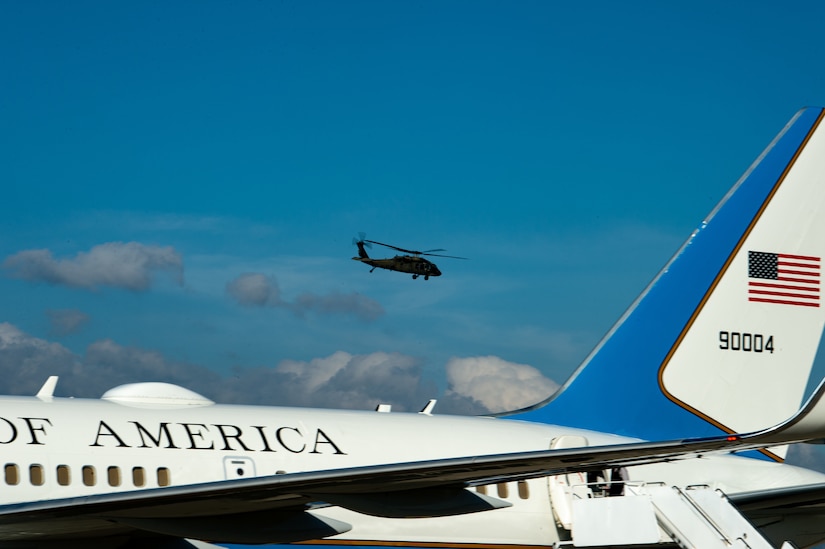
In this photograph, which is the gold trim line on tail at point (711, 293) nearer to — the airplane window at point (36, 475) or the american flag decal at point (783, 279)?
the american flag decal at point (783, 279)

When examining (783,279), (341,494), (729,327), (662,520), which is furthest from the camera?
(783,279)

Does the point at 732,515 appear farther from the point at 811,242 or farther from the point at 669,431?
the point at 811,242

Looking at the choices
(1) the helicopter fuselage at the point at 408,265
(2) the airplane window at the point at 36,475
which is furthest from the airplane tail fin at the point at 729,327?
(1) the helicopter fuselage at the point at 408,265

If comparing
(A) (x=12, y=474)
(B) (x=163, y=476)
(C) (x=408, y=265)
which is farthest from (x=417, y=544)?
(C) (x=408, y=265)

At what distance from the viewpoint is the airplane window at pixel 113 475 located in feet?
39.4

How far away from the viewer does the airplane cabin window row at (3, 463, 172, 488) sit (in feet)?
37.8

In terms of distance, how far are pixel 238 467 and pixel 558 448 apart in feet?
11.7

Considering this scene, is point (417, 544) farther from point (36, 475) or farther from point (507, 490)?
point (36, 475)

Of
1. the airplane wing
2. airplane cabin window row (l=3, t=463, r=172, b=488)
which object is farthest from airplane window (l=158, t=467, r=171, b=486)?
the airplane wing

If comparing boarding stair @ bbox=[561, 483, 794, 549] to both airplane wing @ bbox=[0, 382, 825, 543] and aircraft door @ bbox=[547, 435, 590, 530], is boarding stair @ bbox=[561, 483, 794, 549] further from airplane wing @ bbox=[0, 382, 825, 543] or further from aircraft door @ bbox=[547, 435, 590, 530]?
aircraft door @ bbox=[547, 435, 590, 530]

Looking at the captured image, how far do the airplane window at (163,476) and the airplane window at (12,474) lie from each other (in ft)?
4.88

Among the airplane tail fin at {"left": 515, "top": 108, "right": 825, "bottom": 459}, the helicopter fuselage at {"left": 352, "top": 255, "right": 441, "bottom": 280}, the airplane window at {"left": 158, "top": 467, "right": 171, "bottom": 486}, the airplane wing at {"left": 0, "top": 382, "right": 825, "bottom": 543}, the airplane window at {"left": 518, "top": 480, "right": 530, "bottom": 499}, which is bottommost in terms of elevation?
the airplane wing at {"left": 0, "top": 382, "right": 825, "bottom": 543}

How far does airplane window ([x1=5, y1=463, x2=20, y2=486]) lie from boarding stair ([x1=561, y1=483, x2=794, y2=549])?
5.56 meters

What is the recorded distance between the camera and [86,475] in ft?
39.1
